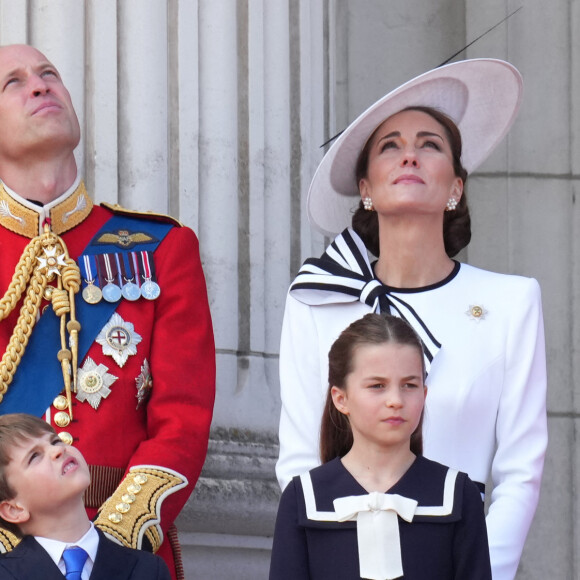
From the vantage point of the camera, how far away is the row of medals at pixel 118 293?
14.3 feet

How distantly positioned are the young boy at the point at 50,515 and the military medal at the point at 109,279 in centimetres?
57

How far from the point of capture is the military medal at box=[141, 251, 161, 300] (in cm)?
437

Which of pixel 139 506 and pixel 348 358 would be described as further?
pixel 139 506

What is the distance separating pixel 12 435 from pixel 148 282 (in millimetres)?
666

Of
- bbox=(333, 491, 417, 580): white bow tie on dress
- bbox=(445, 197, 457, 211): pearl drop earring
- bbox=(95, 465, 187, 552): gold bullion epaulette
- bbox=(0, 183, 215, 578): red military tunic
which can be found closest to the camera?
bbox=(333, 491, 417, 580): white bow tie on dress

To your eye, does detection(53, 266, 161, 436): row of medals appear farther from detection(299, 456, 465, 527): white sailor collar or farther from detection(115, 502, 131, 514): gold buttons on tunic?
detection(299, 456, 465, 527): white sailor collar

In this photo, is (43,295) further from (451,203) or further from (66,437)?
(451,203)

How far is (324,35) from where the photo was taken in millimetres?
5848

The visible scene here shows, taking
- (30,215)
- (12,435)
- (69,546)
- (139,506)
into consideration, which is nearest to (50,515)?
(69,546)

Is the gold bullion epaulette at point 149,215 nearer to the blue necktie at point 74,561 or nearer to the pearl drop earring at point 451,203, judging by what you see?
the pearl drop earring at point 451,203

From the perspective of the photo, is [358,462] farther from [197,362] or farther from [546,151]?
[546,151]

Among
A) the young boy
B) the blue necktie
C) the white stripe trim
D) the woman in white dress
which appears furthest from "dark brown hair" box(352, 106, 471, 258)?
the blue necktie

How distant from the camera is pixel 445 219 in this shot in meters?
4.54

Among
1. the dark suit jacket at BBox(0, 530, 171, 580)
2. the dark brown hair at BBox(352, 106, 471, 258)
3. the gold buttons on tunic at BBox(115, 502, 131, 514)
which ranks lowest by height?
the dark suit jacket at BBox(0, 530, 171, 580)
